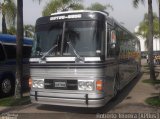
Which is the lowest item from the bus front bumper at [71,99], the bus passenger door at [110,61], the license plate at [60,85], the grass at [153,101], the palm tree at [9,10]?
the grass at [153,101]

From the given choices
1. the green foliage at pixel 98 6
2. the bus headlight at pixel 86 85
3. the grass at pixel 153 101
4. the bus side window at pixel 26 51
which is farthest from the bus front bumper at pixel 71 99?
the green foliage at pixel 98 6

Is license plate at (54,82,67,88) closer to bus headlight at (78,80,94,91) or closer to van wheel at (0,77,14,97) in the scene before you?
bus headlight at (78,80,94,91)

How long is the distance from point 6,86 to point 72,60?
5378mm

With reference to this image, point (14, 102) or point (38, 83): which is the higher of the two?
point (38, 83)

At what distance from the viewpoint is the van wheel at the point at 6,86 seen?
42.5ft

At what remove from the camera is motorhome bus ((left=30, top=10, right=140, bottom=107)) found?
8773 millimetres

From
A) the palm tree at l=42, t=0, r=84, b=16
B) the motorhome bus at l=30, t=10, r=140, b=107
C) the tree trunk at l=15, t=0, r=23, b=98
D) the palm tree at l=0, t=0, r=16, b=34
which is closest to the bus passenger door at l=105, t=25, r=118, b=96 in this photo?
the motorhome bus at l=30, t=10, r=140, b=107

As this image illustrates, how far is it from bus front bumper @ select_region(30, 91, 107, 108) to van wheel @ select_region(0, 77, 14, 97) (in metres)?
4.11

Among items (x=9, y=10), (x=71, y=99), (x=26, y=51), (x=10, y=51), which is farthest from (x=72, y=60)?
(x=9, y=10)

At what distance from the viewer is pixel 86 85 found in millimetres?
8789

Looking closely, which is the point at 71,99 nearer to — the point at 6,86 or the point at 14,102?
the point at 14,102

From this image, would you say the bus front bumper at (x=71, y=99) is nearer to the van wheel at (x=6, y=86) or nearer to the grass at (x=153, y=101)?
the grass at (x=153, y=101)

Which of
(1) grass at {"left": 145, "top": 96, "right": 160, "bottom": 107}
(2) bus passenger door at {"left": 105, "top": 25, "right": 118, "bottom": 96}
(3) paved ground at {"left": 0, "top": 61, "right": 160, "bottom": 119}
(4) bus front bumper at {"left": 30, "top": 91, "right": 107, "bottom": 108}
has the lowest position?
(3) paved ground at {"left": 0, "top": 61, "right": 160, "bottom": 119}

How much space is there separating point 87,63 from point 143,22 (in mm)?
43443
